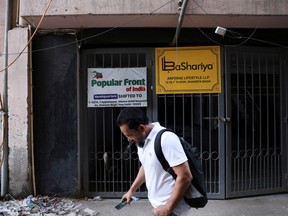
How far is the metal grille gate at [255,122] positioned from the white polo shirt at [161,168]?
3.46 m

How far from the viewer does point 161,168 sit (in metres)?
2.68

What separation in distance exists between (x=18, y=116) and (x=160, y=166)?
3728mm

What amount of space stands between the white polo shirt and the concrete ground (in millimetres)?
2760

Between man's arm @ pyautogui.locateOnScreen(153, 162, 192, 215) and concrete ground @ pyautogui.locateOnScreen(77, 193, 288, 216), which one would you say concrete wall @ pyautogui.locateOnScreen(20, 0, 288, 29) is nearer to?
concrete ground @ pyautogui.locateOnScreen(77, 193, 288, 216)

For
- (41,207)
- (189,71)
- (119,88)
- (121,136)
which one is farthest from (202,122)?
(41,207)

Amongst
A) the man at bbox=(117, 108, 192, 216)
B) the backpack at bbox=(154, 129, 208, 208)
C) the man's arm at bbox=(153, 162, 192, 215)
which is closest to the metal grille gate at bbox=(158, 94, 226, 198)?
the man at bbox=(117, 108, 192, 216)

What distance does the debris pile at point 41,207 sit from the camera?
208 inches

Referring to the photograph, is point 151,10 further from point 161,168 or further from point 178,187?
point 178,187

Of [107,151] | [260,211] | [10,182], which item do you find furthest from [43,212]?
[260,211]

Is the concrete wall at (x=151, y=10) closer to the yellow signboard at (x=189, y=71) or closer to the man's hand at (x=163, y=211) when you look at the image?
the yellow signboard at (x=189, y=71)

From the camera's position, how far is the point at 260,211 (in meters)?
5.49

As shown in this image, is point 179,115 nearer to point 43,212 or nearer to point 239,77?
point 239,77

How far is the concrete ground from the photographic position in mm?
5422

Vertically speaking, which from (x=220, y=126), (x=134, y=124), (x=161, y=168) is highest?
(x=134, y=124)
